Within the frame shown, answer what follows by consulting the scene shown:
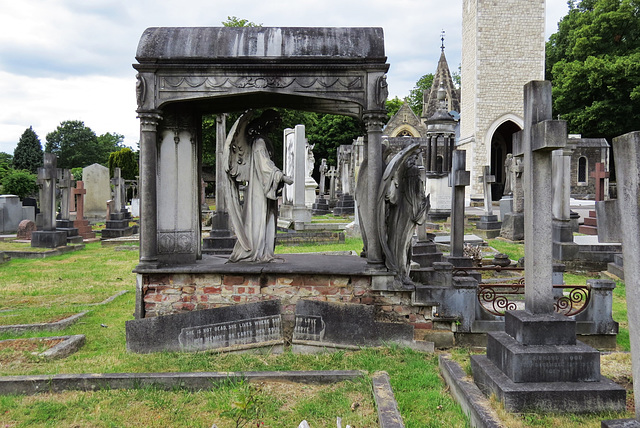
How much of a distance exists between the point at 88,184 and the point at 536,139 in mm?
24983

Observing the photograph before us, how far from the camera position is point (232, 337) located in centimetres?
533

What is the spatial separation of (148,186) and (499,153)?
35.1 m

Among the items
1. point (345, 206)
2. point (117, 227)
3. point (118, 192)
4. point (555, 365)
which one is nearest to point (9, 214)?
point (118, 192)

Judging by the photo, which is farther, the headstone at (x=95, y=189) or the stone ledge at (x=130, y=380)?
the headstone at (x=95, y=189)

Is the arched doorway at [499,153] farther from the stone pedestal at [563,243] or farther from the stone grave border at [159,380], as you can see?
the stone grave border at [159,380]

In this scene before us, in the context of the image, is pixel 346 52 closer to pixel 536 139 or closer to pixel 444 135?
pixel 536 139

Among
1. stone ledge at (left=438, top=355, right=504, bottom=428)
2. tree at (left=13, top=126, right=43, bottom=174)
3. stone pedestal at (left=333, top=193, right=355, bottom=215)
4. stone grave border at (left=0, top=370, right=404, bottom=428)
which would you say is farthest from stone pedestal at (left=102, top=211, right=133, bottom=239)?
tree at (left=13, top=126, right=43, bottom=174)

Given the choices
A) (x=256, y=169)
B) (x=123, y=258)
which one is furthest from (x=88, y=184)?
(x=256, y=169)

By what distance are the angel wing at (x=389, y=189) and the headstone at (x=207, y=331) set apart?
5.29ft

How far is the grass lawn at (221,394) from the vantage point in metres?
3.77

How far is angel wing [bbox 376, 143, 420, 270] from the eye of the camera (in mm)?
5773

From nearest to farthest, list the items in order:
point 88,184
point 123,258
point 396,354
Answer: point 396,354 → point 123,258 → point 88,184

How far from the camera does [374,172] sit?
5.83 m

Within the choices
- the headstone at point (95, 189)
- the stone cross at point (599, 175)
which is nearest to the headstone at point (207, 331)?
the stone cross at point (599, 175)
